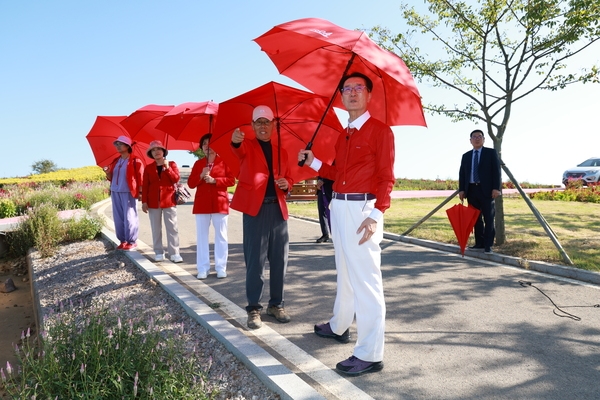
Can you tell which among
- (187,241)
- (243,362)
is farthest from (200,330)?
(187,241)

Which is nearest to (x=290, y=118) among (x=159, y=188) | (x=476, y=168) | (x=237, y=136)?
(x=237, y=136)

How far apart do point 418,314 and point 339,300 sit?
4.99 feet

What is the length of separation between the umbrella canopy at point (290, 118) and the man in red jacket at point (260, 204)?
17 centimetres

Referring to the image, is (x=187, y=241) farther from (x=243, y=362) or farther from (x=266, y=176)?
(x=243, y=362)

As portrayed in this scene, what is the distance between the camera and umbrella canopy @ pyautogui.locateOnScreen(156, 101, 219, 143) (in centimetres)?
675

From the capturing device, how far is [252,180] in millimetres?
4699

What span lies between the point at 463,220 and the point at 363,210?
17.3ft

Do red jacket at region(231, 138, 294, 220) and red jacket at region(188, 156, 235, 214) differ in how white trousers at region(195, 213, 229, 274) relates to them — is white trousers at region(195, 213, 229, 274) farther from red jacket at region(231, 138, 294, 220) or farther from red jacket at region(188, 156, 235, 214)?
red jacket at region(231, 138, 294, 220)

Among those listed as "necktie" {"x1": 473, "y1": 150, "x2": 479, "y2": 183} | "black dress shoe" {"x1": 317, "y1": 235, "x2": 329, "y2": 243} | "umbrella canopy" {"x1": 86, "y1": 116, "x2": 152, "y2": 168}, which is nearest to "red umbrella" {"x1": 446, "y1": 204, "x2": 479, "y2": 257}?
"necktie" {"x1": 473, "y1": 150, "x2": 479, "y2": 183}

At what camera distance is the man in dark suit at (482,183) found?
8570 millimetres

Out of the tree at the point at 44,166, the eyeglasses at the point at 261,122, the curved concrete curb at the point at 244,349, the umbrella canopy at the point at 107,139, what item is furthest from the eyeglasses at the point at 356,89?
the tree at the point at 44,166

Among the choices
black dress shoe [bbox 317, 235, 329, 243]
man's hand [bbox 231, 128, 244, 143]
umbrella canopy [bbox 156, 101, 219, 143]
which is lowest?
black dress shoe [bbox 317, 235, 329, 243]

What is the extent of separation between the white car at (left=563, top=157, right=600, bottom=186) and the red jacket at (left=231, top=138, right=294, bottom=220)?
1033 inches

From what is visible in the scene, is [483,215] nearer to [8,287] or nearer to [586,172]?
[8,287]
